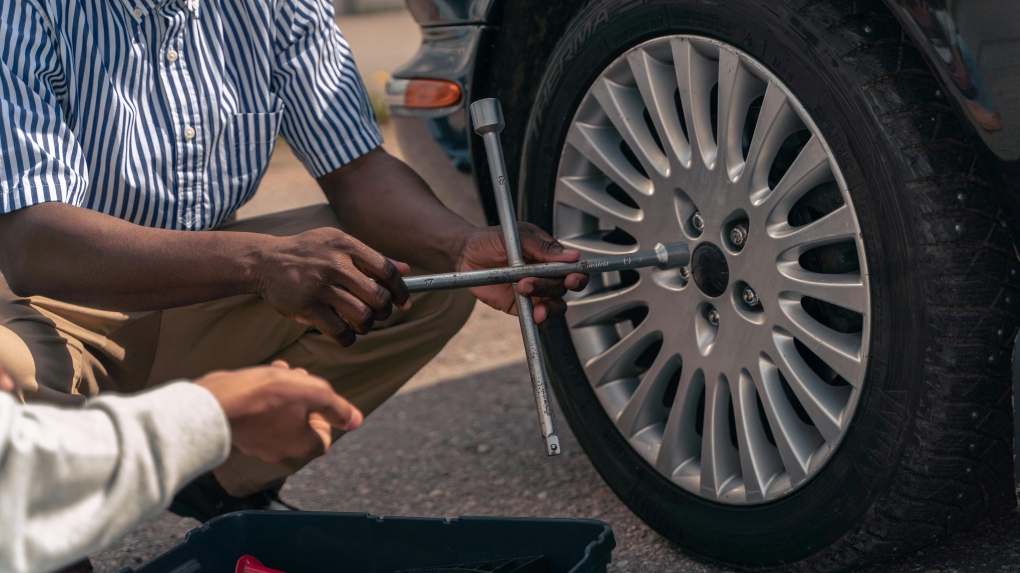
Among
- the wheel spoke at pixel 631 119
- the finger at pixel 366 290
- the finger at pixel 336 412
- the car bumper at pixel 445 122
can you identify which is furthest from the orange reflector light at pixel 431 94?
the finger at pixel 336 412

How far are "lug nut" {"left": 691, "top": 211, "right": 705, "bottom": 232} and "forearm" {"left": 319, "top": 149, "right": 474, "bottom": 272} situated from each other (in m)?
0.42

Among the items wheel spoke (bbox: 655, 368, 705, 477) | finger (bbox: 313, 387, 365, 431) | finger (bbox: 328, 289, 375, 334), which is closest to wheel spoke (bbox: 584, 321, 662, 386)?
wheel spoke (bbox: 655, 368, 705, 477)

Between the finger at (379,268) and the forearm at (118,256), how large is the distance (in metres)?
0.17

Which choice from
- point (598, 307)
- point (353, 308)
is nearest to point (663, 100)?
point (598, 307)

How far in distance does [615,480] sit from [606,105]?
0.71m

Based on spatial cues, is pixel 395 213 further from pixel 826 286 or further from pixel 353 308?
pixel 826 286

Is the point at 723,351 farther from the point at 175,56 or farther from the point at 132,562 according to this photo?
the point at 132,562

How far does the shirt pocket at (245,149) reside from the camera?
6.41 feet

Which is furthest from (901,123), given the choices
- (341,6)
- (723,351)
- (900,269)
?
(341,6)

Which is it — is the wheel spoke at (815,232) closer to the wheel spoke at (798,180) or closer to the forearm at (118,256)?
the wheel spoke at (798,180)

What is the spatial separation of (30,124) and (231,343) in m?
0.60

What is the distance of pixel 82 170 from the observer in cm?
170

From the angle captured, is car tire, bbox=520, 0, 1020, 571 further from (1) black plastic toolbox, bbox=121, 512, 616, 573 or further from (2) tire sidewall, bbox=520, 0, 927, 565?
(1) black plastic toolbox, bbox=121, 512, 616, 573

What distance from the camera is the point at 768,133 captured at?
157cm
